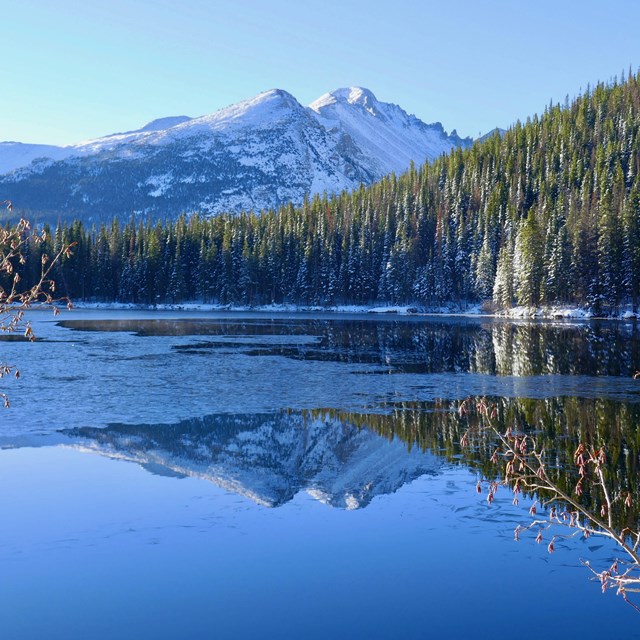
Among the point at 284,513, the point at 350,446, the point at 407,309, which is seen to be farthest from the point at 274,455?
the point at 407,309

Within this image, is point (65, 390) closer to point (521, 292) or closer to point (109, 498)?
point (109, 498)

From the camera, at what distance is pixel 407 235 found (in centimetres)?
14525

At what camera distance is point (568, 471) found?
1611 centimetres

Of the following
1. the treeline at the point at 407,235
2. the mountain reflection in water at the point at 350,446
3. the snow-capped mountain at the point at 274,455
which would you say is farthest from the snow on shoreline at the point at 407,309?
the snow-capped mountain at the point at 274,455

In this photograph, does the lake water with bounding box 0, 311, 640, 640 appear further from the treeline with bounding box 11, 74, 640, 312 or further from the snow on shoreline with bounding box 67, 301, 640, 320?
the treeline with bounding box 11, 74, 640, 312

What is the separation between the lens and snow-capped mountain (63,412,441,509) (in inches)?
629

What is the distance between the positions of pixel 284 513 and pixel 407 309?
118874 millimetres

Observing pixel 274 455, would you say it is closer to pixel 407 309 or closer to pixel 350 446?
pixel 350 446

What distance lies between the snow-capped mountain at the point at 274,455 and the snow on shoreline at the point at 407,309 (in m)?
82.1

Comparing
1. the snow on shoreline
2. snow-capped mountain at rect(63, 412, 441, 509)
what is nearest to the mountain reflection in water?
snow-capped mountain at rect(63, 412, 441, 509)

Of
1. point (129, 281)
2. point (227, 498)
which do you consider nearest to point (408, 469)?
point (227, 498)

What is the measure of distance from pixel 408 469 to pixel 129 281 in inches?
5816

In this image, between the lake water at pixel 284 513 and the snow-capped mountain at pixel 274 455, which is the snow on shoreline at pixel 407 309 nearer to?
the lake water at pixel 284 513

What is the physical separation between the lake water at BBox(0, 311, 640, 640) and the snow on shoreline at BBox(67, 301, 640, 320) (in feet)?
227
